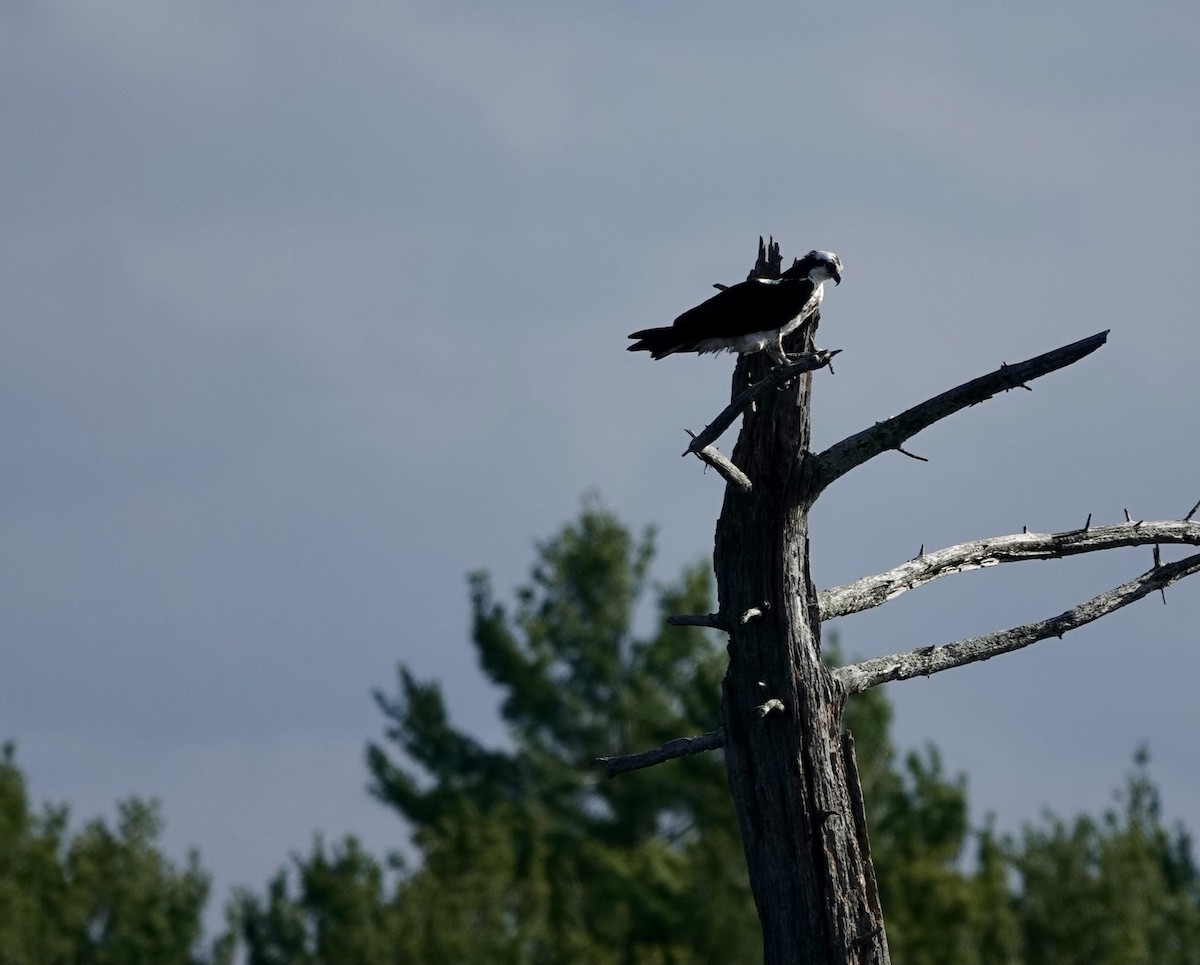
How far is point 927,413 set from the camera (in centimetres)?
999

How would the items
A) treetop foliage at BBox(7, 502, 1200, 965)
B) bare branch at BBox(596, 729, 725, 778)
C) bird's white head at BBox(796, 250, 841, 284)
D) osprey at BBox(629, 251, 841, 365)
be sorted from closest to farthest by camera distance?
1. bare branch at BBox(596, 729, 725, 778)
2. osprey at BBox(629, 251, 841, 365)
3. bird's white head at BBox(796, 250, 841, 284)
4. treetop foliage at BBox(7, 502, 1200, 965)

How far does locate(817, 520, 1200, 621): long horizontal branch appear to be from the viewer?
10.5 meters

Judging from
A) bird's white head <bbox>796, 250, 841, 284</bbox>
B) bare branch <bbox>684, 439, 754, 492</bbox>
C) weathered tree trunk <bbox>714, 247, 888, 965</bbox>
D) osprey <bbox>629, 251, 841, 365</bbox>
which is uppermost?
bird's white head <bbox>796, 250, 841, 284</bbox>

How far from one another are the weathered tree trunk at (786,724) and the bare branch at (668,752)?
206 millimetres

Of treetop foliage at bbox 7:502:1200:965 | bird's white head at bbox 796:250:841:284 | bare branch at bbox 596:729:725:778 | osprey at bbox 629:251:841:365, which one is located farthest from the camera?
treetop foliage at bbox 7:502:1200:965

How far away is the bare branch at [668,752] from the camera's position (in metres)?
10.3

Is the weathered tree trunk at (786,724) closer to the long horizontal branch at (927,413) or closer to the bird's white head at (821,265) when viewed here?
the long horizontal branch at (927,413)

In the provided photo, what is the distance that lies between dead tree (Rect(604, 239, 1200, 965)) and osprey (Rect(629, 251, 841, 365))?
80 cm

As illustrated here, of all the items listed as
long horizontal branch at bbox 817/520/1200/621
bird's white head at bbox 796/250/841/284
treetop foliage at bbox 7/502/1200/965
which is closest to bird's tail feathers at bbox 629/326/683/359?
bird's white head at bbox 796/250/841/284

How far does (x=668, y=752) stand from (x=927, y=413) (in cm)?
264

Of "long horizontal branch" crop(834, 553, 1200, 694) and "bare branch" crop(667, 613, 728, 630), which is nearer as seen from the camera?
"bare branch" crop(667, 613, 728, 630)

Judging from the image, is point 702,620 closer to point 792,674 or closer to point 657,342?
point 792,674

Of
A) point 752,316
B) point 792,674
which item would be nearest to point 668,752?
point 792,674

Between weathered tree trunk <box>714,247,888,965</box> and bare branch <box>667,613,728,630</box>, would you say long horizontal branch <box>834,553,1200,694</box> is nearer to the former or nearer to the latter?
weathered tree trunk <box>714,247,888,965</box>
